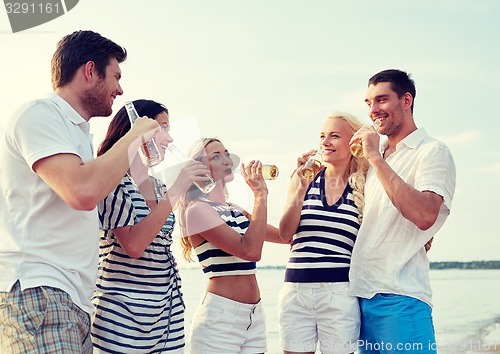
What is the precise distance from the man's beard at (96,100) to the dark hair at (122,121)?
16.0 inches

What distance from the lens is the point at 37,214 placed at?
2.16m

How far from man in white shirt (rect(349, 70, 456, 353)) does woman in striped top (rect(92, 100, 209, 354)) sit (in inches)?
35.1

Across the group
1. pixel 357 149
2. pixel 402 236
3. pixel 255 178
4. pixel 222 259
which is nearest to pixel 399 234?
pixel 402 236

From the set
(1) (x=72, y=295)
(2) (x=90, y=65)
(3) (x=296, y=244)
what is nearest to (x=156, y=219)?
(1) (x=72, y=295)

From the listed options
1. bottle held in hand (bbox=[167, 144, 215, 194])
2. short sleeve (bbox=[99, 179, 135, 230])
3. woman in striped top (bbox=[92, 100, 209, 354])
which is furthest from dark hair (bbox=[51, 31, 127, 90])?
bottle held in hand (bbox=[167, 144, 215, 194])

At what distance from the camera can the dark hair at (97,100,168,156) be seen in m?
2.82

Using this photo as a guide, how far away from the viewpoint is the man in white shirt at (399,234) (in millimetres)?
2967

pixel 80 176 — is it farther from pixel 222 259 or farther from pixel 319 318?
pixel 319 318

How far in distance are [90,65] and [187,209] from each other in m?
1.05

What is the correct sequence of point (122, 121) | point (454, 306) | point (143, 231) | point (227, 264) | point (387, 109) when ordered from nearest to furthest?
1. point (143, 231)
2. point (122, 121)
3. point (227, 264)
4. point (387, 109)
5. point (454, 306)

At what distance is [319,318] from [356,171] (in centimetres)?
80

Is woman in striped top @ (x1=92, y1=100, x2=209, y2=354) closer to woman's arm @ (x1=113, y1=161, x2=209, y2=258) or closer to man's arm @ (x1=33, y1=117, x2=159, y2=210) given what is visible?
woman's arm @ (x1=113, y1=161, x2=209, y2=258)

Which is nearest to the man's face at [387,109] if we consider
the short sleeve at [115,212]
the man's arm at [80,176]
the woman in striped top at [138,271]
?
the woman in striped top at [138,271]

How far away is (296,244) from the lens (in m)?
3.35
